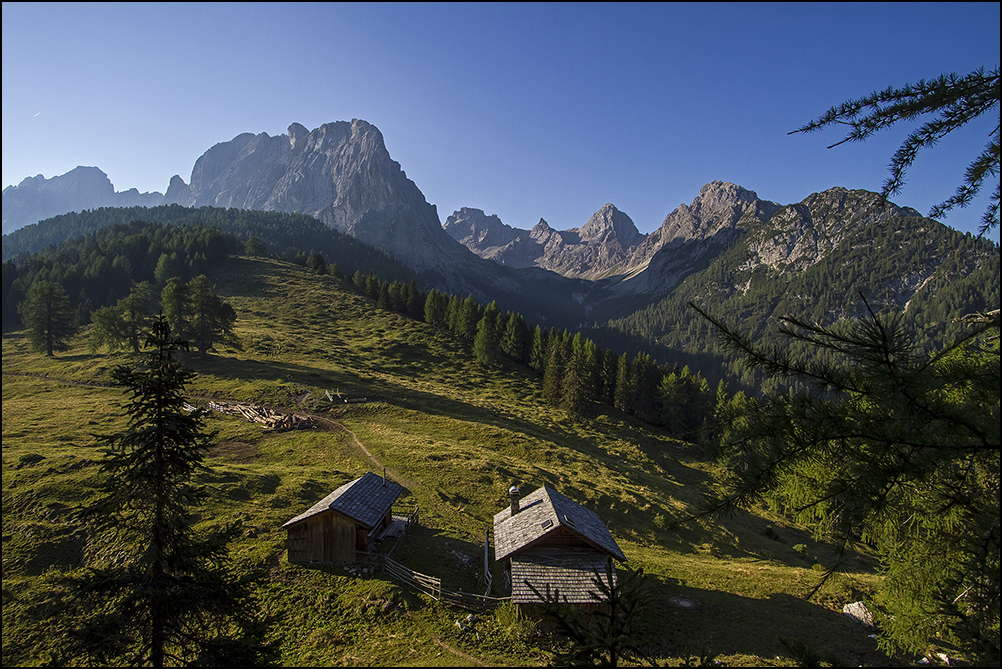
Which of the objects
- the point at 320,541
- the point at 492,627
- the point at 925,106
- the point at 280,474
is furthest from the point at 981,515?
the point at 280,474

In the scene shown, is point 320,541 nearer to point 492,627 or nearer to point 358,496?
point 358,496

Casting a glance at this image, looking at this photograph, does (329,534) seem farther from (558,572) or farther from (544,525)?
(558,572)

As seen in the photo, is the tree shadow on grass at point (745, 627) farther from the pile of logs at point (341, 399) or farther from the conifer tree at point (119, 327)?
the conifer tree at point (119, 327)

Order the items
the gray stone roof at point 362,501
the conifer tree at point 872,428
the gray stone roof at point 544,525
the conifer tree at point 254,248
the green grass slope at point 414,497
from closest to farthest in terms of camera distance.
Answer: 1. the conifer tree at point 872,428
2. the green grass slope at point 414,497
3. the gray stone roof at point 544,525
4. the gray stone roof at point 362,501
5. the conifer tree at point 254,248

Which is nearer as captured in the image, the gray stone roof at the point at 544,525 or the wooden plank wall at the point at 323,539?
the gray stone roof at the point at 544,525

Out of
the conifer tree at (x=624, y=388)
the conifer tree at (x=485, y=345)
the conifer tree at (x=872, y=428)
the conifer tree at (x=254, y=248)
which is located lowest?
the conifer tree at (x=624, y=388)

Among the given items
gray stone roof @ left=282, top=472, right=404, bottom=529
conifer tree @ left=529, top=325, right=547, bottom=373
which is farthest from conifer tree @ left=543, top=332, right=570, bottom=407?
gray stone roof @ left=282, top=472, right=404, bottom=529

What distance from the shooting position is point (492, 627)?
1986cm

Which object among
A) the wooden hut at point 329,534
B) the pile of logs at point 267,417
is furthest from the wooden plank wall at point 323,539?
the pile of logs at point 267,417

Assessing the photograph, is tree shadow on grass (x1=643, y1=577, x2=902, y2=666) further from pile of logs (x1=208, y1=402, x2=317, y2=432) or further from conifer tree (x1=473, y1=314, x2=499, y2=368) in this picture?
conifer tree (x1=473, y1=314, x2=499, y2=368)

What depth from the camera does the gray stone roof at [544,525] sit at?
895 inches

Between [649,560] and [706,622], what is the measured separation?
26.2 feet

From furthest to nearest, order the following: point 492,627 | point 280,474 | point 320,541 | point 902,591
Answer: point 280,474 < point 320,541 < point 492,627 < point 902,591

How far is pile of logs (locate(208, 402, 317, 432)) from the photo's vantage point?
Result: 156 ft
